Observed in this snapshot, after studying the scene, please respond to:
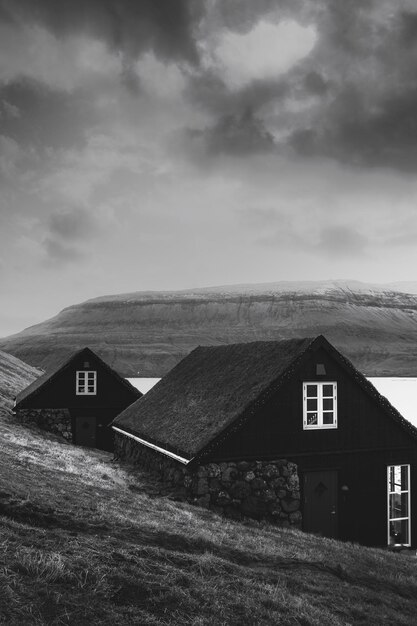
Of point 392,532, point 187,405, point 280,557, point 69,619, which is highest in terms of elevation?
point 187,405

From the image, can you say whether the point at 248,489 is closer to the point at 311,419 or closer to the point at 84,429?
the point at 311,419

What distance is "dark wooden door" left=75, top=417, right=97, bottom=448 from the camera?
35.6 meters

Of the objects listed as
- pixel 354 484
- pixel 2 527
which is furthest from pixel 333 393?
pixel 2 527

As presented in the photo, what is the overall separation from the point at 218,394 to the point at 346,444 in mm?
4987

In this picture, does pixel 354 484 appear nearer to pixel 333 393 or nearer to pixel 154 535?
pixel 333 393

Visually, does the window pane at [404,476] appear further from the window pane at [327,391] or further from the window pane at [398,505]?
the window pane at [327,391]

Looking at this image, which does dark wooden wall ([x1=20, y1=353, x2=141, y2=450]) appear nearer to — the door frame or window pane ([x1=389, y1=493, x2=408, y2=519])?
window pane ([x1=389, y1=493, x2=408, y2=519])

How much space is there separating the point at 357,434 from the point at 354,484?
1766mm

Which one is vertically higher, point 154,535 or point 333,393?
point 333,393

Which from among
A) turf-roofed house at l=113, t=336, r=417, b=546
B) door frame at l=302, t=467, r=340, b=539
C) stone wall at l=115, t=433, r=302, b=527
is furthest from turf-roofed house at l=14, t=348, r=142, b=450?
door frame at l=302, t=467, r=340, b=539

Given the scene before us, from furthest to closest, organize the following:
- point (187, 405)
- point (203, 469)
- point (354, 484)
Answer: point (187, 405) → point (354, 484) → point (203, 469)

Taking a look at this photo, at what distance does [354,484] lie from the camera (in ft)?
65.5

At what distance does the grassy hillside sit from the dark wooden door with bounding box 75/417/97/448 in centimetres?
1858

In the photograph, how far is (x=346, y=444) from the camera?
1997cm
